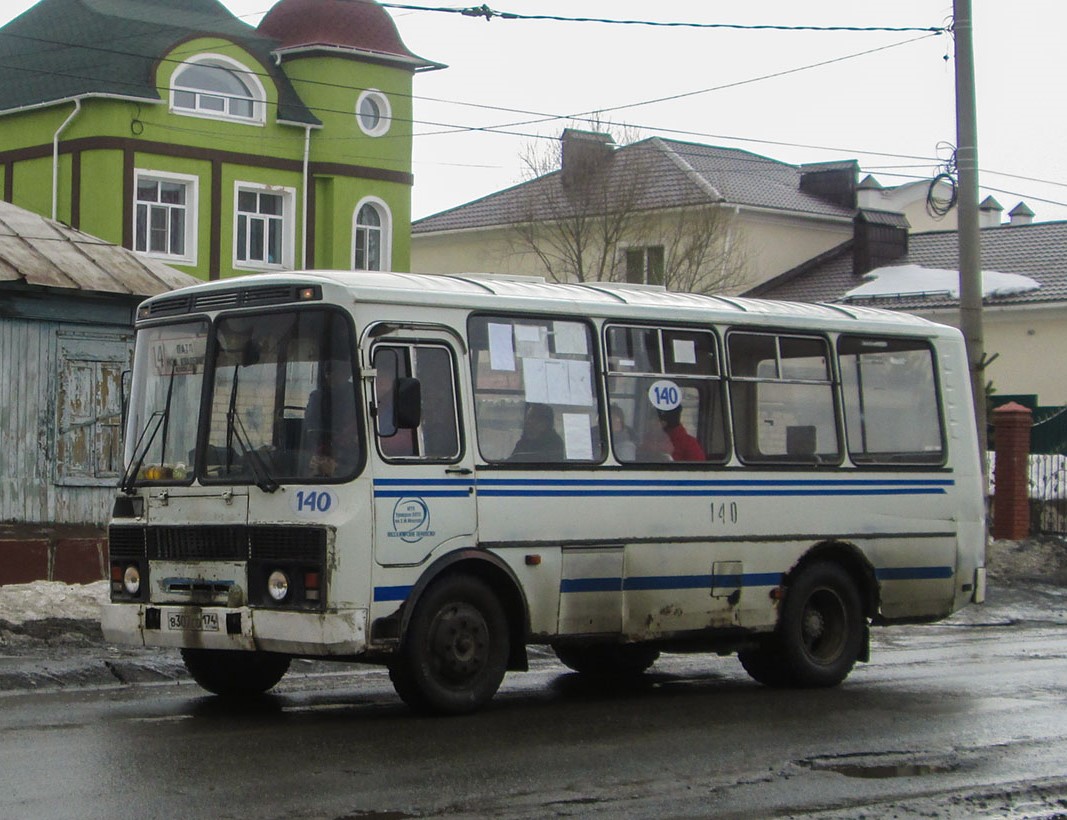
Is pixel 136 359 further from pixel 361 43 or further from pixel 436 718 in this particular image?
pixel 361 43

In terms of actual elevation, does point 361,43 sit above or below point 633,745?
above

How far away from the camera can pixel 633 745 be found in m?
9.62

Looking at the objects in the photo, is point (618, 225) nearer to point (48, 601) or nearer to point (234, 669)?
point (48, 601)

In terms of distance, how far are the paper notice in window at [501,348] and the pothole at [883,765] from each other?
3184 millimetres

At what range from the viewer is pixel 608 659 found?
13281 millimetres

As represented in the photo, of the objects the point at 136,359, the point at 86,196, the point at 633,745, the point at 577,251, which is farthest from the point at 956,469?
the point at 577,251

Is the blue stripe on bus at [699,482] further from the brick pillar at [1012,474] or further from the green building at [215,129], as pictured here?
the green building at [215,129]

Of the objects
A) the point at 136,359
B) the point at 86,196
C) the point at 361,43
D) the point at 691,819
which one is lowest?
the point at 691,819

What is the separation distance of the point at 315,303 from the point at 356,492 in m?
1.15

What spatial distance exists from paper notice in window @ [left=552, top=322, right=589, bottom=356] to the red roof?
29.7m

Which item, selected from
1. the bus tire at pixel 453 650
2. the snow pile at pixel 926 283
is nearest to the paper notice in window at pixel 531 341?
the bus tire at pixel 453 650

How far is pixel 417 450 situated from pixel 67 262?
9.34 metres

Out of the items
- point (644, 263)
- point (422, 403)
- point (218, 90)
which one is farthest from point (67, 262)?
point (644, 263)

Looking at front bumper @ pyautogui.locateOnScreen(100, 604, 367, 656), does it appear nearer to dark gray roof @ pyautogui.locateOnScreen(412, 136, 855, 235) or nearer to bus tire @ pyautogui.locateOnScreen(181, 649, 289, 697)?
bus tire @ pyautogui.locateOnScreen(181, 649, 289, 697)
